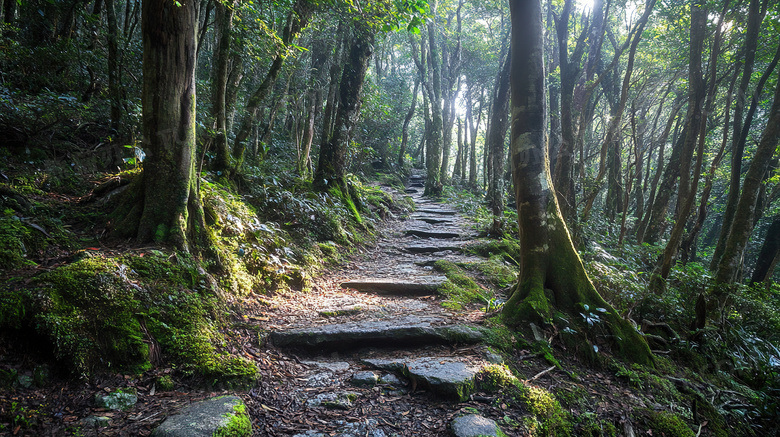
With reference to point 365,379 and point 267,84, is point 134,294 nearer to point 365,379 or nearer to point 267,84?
point 365,379

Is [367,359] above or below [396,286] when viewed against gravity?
below

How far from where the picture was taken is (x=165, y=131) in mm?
3641

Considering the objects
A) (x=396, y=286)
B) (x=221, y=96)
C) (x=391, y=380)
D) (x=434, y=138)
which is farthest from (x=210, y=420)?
(x=434, y=138)

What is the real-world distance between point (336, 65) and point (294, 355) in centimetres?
996

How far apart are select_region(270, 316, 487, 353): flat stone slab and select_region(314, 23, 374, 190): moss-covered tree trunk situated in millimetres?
5354

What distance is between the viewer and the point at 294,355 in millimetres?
3324

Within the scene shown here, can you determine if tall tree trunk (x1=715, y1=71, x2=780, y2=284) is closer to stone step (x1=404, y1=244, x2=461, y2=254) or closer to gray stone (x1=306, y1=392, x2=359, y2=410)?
stone step (x1=404, y1=244, x2=461, y2=254)

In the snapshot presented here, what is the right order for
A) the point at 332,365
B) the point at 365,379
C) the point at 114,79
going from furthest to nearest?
the point at 114,79 → the point at 332,365 → the point at 365,379

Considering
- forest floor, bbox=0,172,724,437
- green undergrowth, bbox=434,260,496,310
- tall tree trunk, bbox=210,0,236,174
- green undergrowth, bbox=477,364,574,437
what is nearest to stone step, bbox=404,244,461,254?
green undergrowth, bbox=434,260,496,310

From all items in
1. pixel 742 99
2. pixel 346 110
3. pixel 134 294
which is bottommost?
pixel 134 294

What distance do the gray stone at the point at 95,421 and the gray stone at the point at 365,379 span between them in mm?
1642

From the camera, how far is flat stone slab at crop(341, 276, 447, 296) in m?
5.19

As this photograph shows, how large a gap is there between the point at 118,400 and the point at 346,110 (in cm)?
757

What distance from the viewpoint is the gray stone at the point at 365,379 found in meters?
2.93
